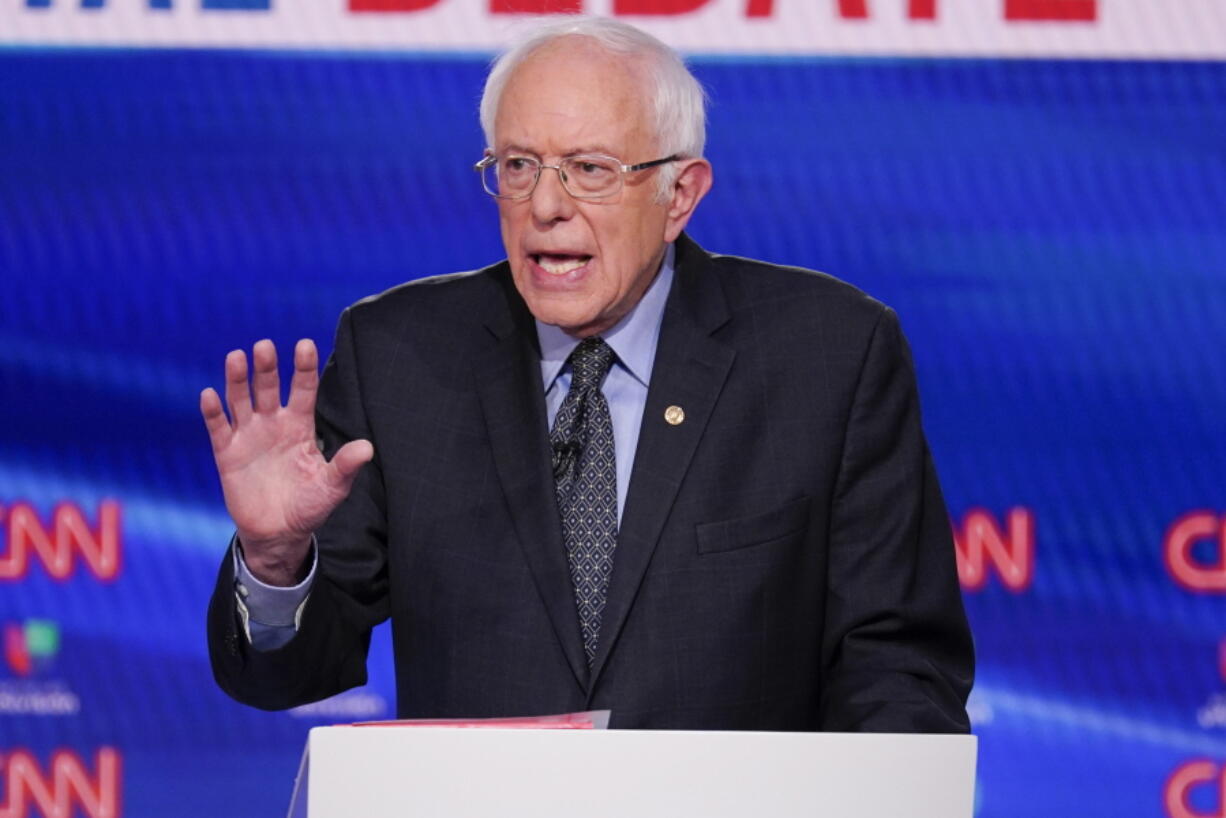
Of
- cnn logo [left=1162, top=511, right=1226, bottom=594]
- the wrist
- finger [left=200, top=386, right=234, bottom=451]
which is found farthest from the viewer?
cnn logo [left=1162, top=511, right=1226, bottom=594]

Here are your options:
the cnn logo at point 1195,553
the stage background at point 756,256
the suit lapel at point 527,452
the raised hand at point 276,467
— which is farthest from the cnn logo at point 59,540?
the cnn logo at point 1195,553

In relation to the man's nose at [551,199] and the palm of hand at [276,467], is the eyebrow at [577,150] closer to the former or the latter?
the man's nose at [551,199]

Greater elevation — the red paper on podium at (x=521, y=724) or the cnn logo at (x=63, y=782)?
the red paper on podium at (x=521, y=724)

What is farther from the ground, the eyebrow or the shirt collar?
the eyebrow

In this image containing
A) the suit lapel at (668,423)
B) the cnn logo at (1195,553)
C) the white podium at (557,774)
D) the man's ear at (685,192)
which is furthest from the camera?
the cnn logo at (1195,553)

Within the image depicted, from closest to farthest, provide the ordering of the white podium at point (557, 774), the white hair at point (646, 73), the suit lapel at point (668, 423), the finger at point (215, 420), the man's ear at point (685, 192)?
the white podium at point (557, 774) < the finger at point (215, 420) < the suit lapel at point (668, 423) < the white hair at point (646, 73) < the man's ear at point (685, 192)

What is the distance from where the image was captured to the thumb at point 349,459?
164 centimetres

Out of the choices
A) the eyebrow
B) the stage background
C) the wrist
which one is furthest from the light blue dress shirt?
the stage background

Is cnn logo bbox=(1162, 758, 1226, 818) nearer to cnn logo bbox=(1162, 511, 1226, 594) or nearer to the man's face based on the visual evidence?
cnn logo bbox=(1162, 511, 1226, 594)

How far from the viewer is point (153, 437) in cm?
316

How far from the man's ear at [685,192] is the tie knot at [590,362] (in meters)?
0.17

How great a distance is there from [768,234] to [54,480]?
4.67ft

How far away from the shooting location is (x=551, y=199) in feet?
6.53

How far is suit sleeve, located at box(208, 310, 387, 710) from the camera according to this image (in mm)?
1839
